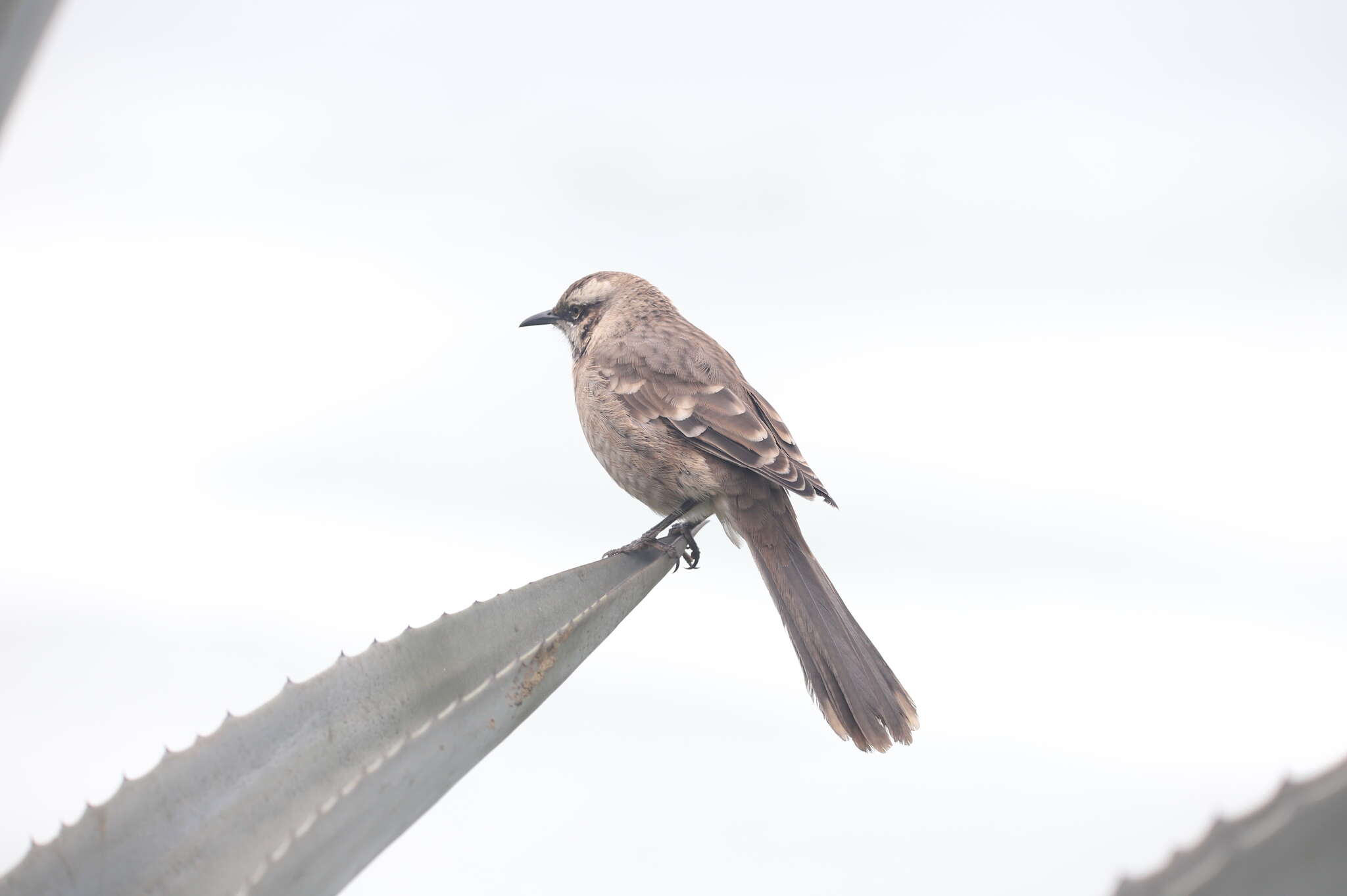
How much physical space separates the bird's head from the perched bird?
0.40 feet

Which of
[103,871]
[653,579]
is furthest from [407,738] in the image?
[653,579]

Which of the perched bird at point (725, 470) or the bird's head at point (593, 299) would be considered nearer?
the perched bird at point (725, 470)

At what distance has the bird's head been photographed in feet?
15.6

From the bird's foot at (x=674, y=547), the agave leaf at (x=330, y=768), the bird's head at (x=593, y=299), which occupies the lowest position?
the agave leaf at (x=330, y=768)

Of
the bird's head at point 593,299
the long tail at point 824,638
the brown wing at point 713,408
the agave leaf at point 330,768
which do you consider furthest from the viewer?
the bird's head at point 593,299

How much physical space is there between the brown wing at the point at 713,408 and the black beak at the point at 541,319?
65cm

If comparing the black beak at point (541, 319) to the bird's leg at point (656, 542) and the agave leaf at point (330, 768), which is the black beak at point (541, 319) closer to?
the bird's leg at point (656, 542)

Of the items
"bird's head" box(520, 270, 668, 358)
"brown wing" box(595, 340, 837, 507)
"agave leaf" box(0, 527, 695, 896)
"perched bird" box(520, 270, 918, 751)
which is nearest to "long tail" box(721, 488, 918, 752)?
"perched bird" box(520, 270, 918, 751)

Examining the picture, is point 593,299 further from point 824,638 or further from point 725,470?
point 824,638

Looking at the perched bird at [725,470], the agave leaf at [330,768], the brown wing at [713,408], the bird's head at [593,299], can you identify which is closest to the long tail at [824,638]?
the perched bird at [725,470]

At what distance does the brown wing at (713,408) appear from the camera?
3.50 meters

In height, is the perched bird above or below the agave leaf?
above

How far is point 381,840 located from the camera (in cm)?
163

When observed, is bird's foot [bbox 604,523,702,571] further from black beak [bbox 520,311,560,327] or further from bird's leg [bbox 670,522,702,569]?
black beak [bbox 520,311,560,327]
